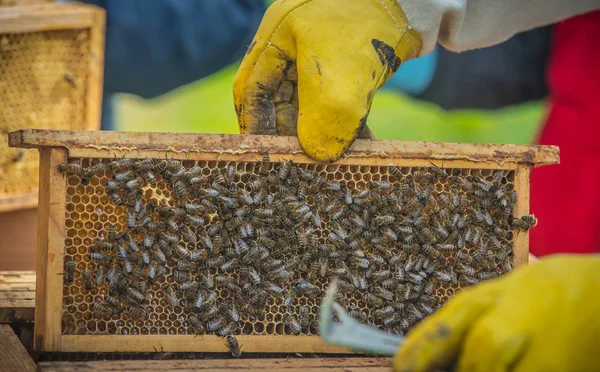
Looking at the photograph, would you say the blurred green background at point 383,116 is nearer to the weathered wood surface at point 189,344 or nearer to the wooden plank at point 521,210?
the wooden plank at point 521,210

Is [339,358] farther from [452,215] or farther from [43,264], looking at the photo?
[43,264]

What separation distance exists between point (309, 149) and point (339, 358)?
957 mm

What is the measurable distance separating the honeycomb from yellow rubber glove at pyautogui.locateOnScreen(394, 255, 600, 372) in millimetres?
3720

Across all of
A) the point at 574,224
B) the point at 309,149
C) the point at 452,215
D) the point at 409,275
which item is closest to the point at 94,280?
the point at 309,149

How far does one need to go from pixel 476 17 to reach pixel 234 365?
7.79 ft

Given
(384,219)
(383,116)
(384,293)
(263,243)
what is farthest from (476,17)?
(383,116)

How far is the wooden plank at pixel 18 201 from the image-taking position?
4309mm

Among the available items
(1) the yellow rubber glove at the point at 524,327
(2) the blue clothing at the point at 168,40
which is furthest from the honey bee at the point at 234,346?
(2) the blue clothing at the point at 168,40

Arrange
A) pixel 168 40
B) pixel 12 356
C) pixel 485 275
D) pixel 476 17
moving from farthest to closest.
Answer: pixel 168 40, pixel 476 17, pixel 485 275, pixel 12 356

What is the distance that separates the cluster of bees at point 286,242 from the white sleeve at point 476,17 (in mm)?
809

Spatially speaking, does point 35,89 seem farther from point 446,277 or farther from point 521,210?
point 521,210

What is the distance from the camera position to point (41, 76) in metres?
4.55

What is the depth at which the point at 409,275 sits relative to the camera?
2963mm

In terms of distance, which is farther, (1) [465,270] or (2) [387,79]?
(2) [387,79]
